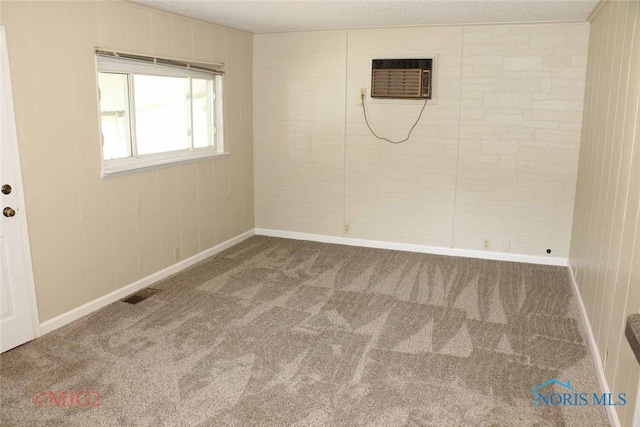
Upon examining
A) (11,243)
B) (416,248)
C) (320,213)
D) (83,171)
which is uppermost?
(83,171)

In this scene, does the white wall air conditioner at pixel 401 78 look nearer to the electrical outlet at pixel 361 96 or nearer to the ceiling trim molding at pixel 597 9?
the electrical outlet at pixel 361 96

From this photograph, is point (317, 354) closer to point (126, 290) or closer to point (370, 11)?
point (126, 290)

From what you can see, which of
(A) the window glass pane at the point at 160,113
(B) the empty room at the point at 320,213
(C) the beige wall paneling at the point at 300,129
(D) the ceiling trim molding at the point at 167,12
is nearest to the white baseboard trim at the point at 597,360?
(B) the empty room at the point at 320,213

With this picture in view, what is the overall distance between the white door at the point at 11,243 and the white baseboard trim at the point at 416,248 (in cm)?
312

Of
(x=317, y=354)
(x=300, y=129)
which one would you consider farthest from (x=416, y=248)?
(x=317, y=354)

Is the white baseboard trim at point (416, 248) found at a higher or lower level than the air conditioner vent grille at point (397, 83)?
lower

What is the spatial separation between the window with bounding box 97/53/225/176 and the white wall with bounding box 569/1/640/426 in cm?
340

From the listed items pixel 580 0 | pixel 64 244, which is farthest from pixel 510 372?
pixel 64 244

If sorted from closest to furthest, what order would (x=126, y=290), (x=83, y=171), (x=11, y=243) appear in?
(x=11, y=243)
(x=83, y=171)
(x=126, y=290)

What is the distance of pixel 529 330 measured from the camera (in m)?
3.61

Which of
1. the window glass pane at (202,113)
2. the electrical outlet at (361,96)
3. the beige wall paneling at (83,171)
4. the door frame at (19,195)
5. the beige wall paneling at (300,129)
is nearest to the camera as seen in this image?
the door frame at (19,195)

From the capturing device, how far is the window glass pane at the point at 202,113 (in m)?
5.12

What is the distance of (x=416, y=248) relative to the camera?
5566 millimetres

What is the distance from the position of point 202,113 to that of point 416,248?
266 centimetres
